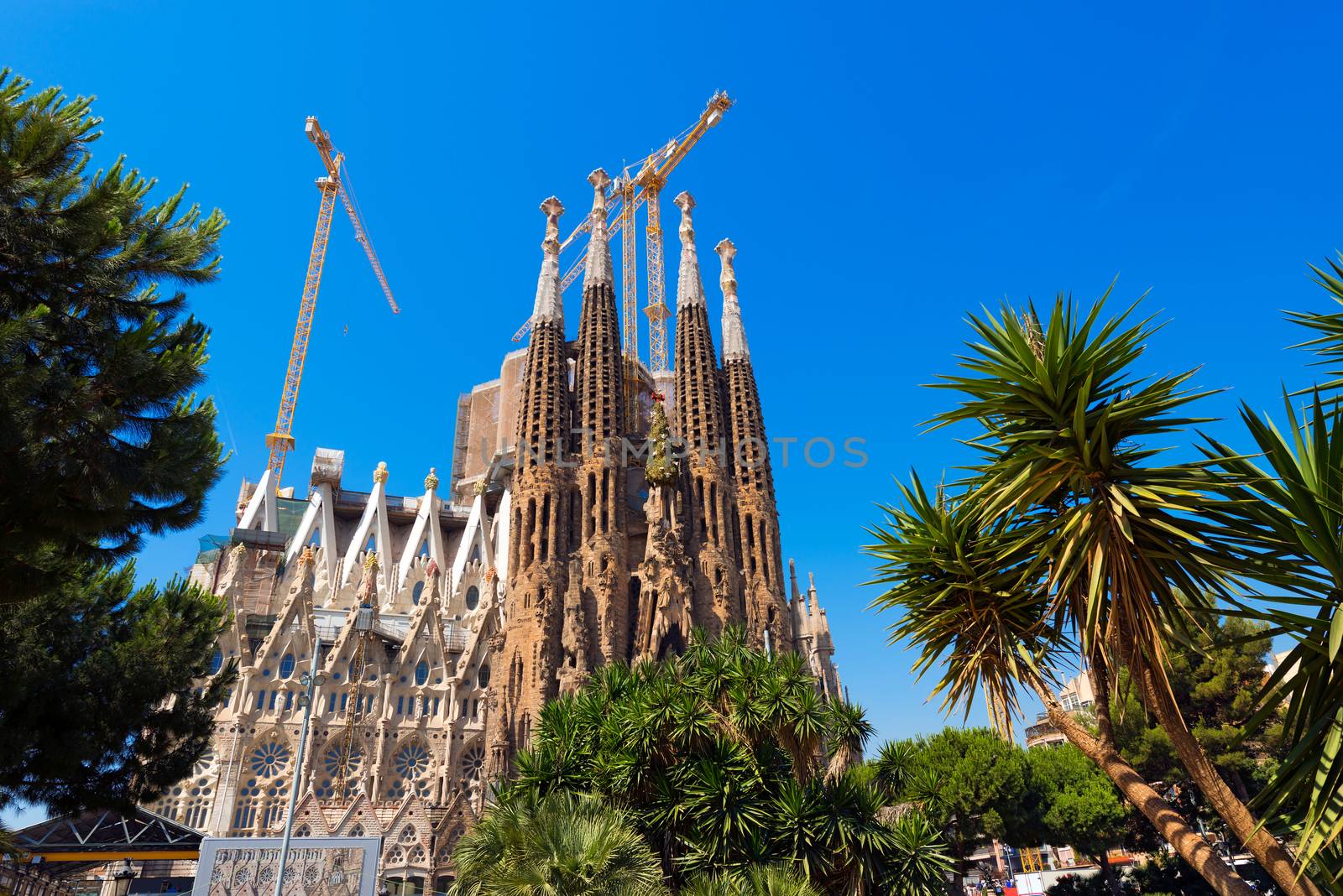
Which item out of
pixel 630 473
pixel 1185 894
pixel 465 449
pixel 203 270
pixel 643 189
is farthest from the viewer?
pixel 643 189

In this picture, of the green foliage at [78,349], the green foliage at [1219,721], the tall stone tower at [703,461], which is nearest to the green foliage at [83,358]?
the green foliage at [78,349]

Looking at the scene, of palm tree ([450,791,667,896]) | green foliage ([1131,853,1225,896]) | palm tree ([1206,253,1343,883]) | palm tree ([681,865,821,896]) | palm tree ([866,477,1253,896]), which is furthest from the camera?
green foliage ([1131,853,1225,896])

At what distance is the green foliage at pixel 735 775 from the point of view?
1723 cm

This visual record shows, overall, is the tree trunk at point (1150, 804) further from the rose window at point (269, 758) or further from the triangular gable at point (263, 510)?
the triangular gable at point (263, 510)

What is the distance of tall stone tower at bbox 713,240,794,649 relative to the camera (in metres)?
50.8

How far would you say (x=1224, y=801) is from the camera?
8.59m

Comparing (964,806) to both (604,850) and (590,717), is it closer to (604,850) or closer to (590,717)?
(590,717)

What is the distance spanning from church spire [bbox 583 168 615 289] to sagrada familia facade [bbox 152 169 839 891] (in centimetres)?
21

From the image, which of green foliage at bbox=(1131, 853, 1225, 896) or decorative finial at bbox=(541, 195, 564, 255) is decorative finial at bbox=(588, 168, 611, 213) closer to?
decorative finial at bbox=(541, 195, 564, 255)

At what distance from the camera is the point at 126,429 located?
9492 mm

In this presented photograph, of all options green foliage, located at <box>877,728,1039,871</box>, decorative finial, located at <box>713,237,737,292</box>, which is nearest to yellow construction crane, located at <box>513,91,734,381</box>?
decorative finial, located at <box>713,237,737,292</box>

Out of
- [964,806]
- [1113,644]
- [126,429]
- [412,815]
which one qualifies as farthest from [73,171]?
[412,815]

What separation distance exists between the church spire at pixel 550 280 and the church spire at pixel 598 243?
2.42 meters

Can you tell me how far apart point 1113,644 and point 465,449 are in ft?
228
